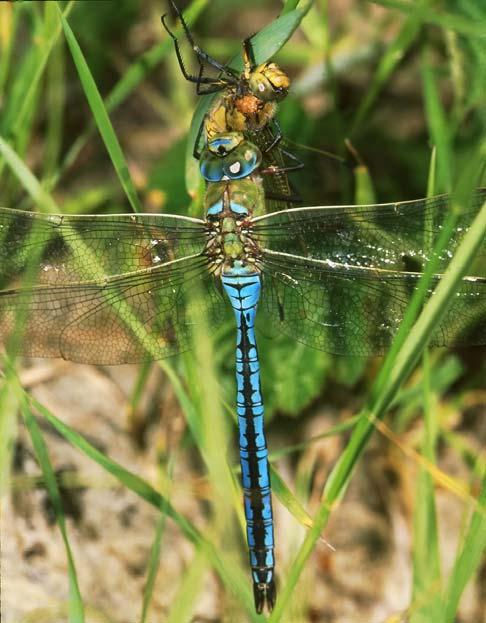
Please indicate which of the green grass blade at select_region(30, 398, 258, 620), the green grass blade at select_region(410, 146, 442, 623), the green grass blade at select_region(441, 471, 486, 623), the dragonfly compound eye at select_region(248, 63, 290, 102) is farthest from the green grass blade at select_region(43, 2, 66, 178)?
the green grass blade at select_region(441, 471, 486, 623)

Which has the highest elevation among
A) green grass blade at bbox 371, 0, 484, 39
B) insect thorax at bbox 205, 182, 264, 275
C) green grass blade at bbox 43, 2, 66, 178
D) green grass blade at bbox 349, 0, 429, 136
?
green grass blade at bbox 43, 2, 66, 178

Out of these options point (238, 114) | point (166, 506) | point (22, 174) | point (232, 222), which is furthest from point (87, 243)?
point (166, 506)

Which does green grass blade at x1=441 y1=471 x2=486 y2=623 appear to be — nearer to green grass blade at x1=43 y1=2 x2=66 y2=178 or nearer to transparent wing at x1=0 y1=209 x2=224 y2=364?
transparent wing at x1=0 y1=209 x2=224 y2=364

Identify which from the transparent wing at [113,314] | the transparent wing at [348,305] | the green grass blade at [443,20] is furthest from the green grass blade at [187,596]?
the green grass blade at [443,20]

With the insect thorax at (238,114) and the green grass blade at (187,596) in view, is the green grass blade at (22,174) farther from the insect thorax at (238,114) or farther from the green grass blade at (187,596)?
the green grass blade at (187,596)

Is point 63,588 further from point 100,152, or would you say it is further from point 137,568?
point 100,152
